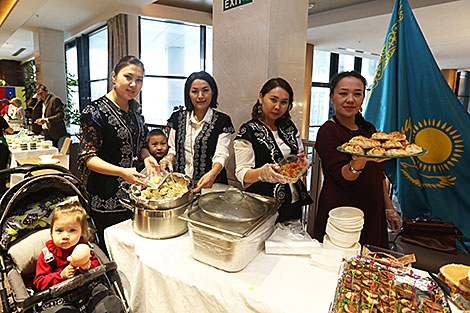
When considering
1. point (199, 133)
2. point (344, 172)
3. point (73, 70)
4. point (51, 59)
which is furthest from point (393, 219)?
point (73, 70)

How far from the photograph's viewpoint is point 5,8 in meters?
6.38

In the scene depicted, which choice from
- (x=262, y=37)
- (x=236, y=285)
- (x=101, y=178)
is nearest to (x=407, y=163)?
(x=262, y=37)

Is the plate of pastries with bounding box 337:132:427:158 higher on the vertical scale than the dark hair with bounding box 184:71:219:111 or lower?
lower

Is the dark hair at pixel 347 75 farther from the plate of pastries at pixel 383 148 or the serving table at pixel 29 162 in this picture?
the serving table at pixel 29 162

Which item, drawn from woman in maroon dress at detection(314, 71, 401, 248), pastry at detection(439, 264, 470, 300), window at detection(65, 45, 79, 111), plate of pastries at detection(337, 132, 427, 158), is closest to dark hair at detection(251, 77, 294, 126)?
woman in maroon dress at detection(314, 71, 401, 248)

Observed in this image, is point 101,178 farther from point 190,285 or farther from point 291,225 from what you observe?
point 291,225

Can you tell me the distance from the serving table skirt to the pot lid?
20cm

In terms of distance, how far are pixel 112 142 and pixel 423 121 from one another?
6.89ft

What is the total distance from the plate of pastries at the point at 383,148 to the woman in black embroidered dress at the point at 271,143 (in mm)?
375

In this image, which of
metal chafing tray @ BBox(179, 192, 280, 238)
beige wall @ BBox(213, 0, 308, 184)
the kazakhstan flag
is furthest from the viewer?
beige wall @ BBox(213, 0, 308, 184)

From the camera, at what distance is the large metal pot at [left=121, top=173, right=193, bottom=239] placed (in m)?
1.47

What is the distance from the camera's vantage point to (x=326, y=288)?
1.17 metres

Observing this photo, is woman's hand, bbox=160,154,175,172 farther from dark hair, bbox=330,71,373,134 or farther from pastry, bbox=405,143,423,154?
pastry, bbox=405,143,423,154

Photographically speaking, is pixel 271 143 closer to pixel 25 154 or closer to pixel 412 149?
pixel 412 149
